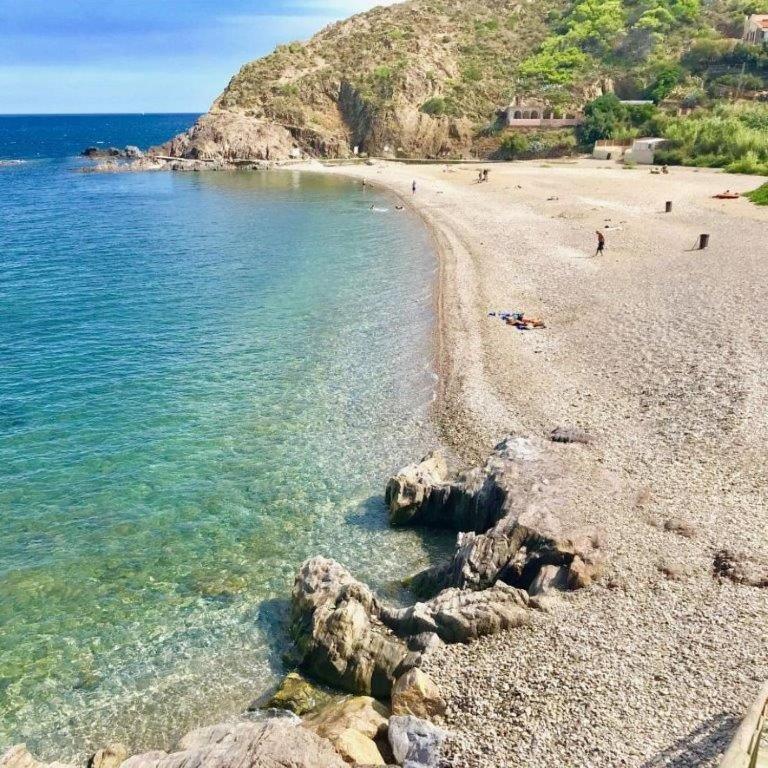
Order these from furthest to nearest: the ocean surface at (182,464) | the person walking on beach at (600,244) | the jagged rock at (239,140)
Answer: the jagged rock at (239,140) → the person walking on beach at (600,244) → the ocean surface at (182,464)

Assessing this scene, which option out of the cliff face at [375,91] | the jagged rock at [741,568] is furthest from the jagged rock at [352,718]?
the cliff face at [375,91]

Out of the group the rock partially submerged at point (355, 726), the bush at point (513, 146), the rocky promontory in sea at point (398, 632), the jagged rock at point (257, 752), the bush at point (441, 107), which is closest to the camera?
the jagged rock at point (257, 752)

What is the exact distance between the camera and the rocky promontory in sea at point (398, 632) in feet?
28.8

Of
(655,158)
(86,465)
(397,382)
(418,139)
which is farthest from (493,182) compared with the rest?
(86,465)

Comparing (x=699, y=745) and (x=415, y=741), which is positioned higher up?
(x=699, y=745)

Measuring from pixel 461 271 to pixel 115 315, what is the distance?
19537 millimetres

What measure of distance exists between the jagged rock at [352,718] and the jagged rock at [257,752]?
914mm

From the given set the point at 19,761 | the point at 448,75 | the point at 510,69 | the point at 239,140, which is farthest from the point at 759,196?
the point at 239,140

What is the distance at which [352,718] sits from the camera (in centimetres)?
981

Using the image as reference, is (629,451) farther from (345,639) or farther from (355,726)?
(355,726)

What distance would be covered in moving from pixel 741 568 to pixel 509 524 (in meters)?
4.41

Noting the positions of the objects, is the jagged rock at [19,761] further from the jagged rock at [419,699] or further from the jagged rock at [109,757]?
the jagged rock at [419,699]

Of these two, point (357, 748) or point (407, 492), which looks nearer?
point (357, 748)

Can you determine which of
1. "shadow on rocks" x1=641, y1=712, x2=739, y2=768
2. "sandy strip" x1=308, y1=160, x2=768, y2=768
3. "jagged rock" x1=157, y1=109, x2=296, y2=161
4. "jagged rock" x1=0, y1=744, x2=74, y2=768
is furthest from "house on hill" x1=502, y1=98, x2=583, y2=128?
"jagged rock" x1=0, y1=744, x2=74, y2=768
